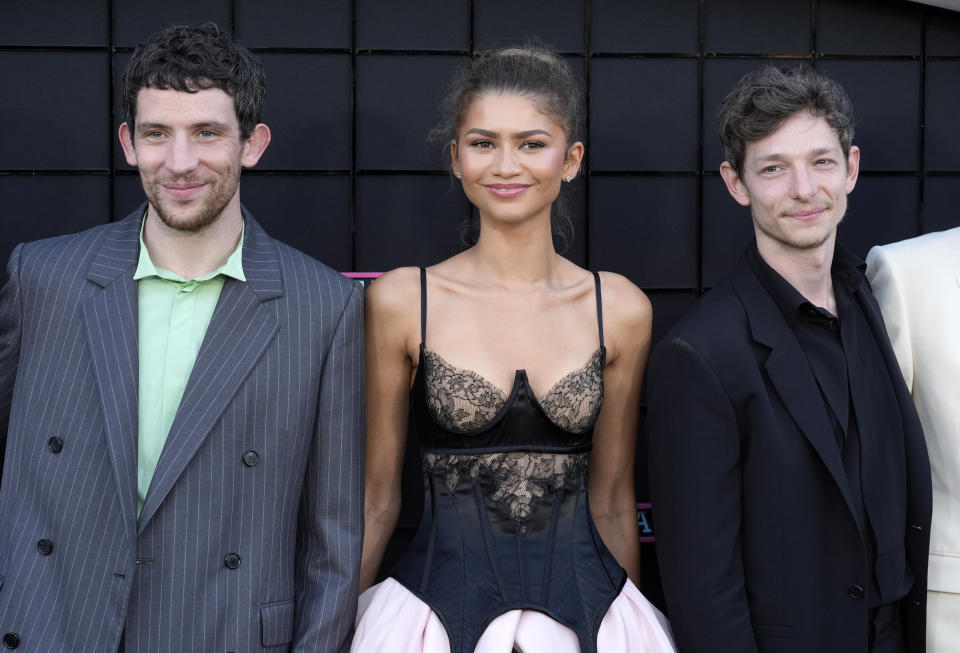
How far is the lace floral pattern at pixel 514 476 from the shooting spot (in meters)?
2.46

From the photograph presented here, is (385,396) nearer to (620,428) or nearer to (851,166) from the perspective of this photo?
(620,428)

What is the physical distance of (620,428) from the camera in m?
2.71

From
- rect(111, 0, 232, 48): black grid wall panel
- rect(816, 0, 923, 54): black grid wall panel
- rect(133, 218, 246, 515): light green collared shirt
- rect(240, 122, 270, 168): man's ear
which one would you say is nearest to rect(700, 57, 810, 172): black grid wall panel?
rect(816, 0, 923, 54): black grid wall panel

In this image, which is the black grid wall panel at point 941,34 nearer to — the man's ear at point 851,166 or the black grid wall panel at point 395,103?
the man's ear at point 851,166

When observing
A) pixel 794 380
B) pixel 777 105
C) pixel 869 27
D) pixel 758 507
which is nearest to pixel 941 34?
pixel 869 27

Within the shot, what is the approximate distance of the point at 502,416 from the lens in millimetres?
2465

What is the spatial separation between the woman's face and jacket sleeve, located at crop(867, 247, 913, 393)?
2.90 feet

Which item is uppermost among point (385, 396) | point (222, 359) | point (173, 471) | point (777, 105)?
point (777, 105)

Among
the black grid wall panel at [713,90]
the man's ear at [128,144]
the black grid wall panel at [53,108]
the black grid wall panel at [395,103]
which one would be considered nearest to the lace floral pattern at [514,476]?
the man's ear at [128,144]

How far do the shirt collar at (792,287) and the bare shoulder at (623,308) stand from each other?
0.31 m

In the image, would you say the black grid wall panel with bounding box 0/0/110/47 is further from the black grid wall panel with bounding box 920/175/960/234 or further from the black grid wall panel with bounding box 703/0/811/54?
the black grid wall panel with bounding box 920/175/960/234

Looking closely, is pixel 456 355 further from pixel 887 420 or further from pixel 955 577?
pixel 955 577

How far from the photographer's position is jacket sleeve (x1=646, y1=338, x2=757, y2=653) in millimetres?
2285

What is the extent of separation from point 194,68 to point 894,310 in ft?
5.86
